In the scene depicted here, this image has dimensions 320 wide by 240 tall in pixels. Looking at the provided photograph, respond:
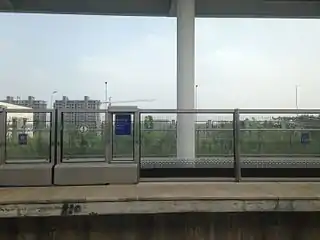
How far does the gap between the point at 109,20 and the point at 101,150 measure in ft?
35.2

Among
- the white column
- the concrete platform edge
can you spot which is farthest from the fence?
the white column

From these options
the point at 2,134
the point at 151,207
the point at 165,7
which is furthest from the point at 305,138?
the point at 165,7

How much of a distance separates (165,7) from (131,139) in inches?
388

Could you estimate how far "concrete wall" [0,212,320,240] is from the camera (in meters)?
5.71

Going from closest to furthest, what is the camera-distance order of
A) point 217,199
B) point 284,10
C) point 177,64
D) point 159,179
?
point 217,199, point 159,179, point 177,64, point 284,10

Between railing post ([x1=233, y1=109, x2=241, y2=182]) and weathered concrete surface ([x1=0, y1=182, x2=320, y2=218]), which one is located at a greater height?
railing post ([x1=233, y1=109, x2=241, y2=182])

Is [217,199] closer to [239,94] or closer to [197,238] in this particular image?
[197,238]

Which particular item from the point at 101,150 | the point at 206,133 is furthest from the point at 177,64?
the point at 101,150

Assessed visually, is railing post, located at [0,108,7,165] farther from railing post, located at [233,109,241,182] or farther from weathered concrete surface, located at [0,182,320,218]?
railing post, located at [233,109,241,182]

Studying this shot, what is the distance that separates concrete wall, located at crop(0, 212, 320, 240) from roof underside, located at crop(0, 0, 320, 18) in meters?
11.2

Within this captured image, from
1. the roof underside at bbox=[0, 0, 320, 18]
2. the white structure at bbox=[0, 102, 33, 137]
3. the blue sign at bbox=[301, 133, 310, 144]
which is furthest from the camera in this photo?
the roof underside at bbox=[0, 0, 320, 18]

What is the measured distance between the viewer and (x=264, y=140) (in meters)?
8.70

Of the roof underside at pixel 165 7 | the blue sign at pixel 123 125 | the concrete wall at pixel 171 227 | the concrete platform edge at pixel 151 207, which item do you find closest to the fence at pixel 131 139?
the blue sign at pixel 123 125

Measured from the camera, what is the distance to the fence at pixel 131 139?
7555 mm
